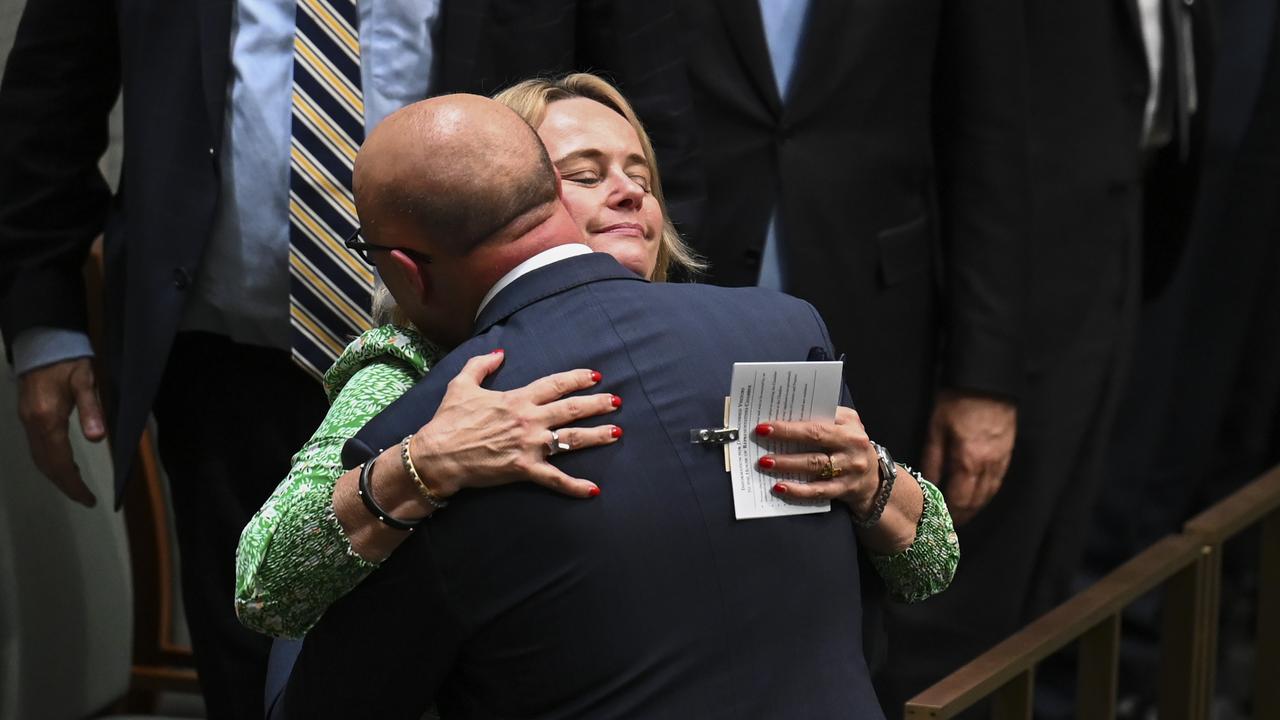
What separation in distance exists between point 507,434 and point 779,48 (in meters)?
1.26

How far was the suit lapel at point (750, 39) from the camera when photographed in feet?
8.12

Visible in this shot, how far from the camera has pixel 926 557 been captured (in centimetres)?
171

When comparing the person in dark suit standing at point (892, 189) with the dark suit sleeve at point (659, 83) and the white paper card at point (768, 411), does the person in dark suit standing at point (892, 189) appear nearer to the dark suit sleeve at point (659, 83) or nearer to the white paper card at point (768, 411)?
the dark suit sleeve at point (659, 83)

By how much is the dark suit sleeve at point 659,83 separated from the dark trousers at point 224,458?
1.72 ft

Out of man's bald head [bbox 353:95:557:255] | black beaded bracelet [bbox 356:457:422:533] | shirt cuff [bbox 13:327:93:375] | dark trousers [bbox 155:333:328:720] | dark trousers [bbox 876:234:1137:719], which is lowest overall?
dark trousers [bbox 876:234:1137:719]

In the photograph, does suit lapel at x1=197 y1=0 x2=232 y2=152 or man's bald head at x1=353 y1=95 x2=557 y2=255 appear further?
suit lapel at x1=197 y1=0 x2=232 y2=152

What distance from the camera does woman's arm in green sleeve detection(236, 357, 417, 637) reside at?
147 cm

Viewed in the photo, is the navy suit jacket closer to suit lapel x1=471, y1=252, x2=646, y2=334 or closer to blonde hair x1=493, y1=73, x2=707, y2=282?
suit lapel x1=471, y1=252, x2=646, y2=334

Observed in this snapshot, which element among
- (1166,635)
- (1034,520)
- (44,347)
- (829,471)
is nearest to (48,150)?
(44,347)

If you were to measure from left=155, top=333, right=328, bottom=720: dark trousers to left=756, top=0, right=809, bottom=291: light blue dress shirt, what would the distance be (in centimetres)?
69

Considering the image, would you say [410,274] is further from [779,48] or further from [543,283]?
[779,48]

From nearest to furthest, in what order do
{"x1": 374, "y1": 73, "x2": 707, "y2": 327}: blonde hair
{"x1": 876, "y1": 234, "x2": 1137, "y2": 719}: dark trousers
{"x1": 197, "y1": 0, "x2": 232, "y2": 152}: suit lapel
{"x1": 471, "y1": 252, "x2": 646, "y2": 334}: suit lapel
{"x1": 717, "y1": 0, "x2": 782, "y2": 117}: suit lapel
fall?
{"x1": 471, "y1": 252, "x2": 646, "y2": 334}: suit lapel → {"x1": 374, "y1": 73, "x2": 707, "y2": 327}: blonde hair → {"x1": 197, "y1": 0, "x2": 232, "y2": 152}: suit lapel → {"x1": 717, "y1": 0, "x2": 782, "y2": 117}: suit lapel → {"x1": 876, "y1": 234, "x2": 1137, "y2": 719}: dark trousers

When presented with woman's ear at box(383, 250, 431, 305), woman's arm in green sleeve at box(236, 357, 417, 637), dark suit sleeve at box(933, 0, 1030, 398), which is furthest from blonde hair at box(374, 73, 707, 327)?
dark suit sleeve at box(933, 0, 1030, 398)

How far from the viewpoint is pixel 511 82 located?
7.23ft
